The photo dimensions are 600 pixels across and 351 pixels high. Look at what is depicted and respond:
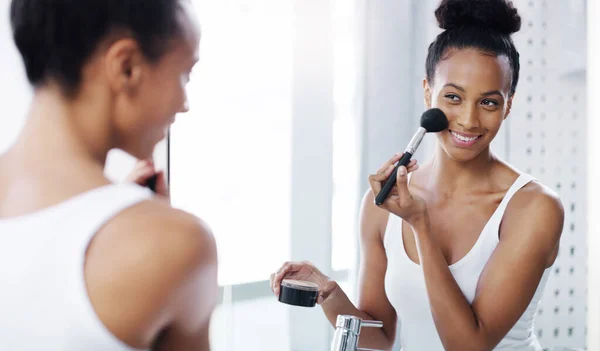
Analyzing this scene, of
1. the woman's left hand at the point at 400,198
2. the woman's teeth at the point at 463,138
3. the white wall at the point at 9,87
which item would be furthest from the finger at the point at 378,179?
the white wall at the point at 9,87

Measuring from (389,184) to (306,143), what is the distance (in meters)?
0.40

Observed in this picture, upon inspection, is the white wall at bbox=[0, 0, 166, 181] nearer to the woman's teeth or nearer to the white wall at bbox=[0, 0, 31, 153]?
the white wall at bbox=[0, 0, 31, 153]

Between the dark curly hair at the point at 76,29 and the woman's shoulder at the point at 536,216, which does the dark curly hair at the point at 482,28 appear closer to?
the woman's shoulder at the point at 536,216

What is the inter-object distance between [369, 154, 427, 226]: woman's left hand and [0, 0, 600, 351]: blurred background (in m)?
0.29

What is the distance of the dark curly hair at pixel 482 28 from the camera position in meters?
0.76

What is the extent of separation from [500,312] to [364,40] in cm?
62

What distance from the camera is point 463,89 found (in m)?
0.75

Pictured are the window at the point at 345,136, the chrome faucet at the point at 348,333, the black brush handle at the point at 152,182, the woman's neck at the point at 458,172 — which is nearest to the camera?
the black brush handle at the point at 152,182

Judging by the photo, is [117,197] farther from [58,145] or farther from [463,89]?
[463,89]

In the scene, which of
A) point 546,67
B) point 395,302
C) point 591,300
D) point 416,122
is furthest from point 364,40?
point 591,300

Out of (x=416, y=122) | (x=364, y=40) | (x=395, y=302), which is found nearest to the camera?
(x=395, y=302)

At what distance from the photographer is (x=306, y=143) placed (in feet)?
3.55

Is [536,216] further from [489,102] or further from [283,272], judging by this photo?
[283,272]

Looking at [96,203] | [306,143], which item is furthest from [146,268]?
[306,143]
